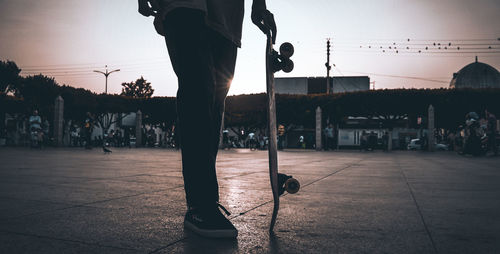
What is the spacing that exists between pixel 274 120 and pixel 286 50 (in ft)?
1.30

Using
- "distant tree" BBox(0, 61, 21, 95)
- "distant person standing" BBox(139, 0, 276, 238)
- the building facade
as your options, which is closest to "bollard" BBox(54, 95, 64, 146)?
"distant person standing" BBox(139, 0, 276, 238)

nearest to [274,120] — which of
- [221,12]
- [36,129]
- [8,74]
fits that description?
[221,12]

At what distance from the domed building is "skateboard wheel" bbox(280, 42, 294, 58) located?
225 feet

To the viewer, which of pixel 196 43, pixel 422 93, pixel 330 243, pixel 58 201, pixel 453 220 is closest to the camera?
pixel 330 243

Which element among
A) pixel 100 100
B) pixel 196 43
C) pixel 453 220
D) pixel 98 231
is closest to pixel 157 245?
pixel 98 231

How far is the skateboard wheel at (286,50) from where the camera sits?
1966 mm

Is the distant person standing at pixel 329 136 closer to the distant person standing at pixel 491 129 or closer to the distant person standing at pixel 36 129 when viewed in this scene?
the distant person standing at pixel 491 129

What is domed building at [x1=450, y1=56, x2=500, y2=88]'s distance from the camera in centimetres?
5997

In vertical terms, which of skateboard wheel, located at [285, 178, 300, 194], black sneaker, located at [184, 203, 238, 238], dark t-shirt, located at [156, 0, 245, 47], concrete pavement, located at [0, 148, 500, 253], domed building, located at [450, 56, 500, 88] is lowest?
Answer: concrete pavement, located at [0, 148, 500, 253]

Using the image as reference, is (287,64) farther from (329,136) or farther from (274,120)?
(329,136)

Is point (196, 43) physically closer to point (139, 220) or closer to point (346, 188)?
point (139, 220)

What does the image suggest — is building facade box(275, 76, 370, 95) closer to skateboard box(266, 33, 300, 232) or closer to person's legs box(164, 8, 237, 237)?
skateboard box(266, 33, 300, 232)

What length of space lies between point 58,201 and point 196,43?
1.55 metres

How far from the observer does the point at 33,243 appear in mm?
1439
